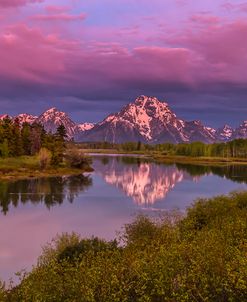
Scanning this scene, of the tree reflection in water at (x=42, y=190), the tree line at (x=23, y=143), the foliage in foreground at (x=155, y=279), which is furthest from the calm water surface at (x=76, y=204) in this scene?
the foliage in foreground at (x=155, y=279)

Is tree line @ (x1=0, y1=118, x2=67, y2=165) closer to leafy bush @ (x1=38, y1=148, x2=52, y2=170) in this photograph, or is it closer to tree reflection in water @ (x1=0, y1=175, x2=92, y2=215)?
leafy bush @ (x1=38, y1=148, x2=52, y2=170)

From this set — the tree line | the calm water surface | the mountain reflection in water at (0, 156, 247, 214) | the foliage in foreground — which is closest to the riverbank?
the tree line

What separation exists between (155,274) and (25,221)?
58693 millimetres

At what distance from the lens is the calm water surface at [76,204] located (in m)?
68.6

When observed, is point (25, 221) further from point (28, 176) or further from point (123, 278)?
point (28, 176)

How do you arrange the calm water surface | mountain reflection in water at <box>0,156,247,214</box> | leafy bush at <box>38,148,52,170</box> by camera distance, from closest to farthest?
the calm water surface, mountain reflection in water at <box>0,156,247,214</box>, leafy bush at <box>38,148,52,170</box>

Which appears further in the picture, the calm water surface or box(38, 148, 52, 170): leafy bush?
box(38, 148, 52, 170): leafy bush

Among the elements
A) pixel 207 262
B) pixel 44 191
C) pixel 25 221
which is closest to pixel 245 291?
pixel 207 262

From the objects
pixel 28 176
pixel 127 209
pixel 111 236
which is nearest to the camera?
pixel 111 236

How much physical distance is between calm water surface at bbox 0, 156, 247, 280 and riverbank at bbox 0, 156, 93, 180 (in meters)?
8.68

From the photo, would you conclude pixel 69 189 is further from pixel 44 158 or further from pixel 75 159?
pixel 75 159

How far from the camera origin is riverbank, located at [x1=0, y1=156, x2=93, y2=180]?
154 meters

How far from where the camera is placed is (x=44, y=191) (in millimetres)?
122875

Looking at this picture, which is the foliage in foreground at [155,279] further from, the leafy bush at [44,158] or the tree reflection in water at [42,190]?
the leafy bush at [44,158]
